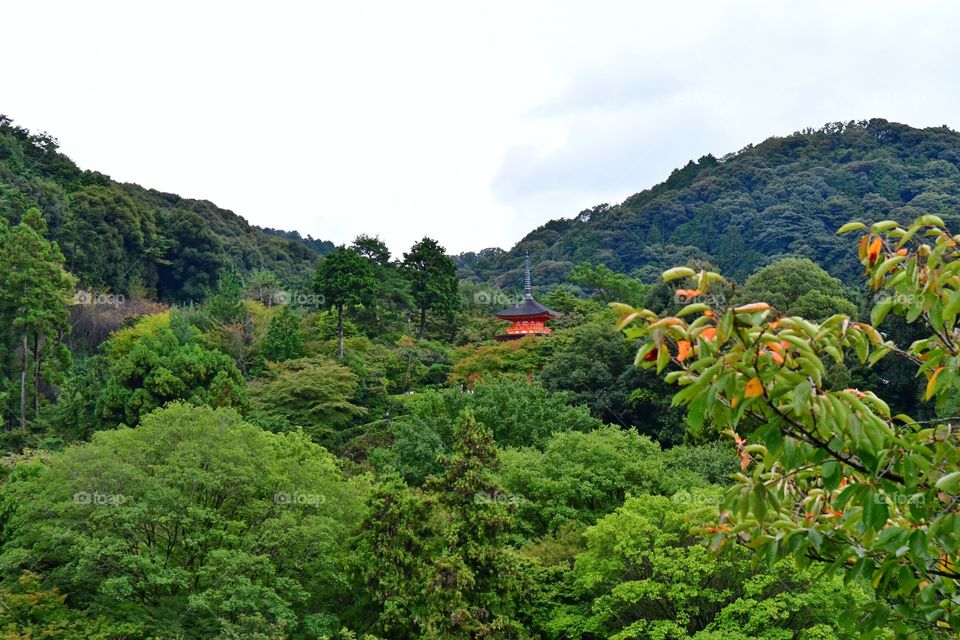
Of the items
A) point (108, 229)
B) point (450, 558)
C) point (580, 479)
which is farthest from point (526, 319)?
point (450, 558)

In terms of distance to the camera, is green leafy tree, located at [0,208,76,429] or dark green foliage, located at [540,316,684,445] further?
green leafy tree, located at [0,208,76,429]

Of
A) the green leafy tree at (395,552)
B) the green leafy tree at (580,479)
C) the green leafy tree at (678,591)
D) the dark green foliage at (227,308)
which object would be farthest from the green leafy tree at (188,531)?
the dark green foliage at (227,308)

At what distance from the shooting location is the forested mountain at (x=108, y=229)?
1511 inches

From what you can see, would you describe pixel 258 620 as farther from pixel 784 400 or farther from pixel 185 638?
pixel 784 400

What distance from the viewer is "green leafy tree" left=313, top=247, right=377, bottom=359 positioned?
98.7ft

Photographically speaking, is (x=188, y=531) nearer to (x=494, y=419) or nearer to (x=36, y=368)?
(x=494, y=419)

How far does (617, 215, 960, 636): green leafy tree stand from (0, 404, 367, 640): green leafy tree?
9630 mm

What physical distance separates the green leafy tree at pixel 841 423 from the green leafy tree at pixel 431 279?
31.4m

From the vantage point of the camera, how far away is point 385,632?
11.9m

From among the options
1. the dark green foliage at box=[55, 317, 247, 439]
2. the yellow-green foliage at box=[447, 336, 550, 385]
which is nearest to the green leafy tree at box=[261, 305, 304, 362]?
the yellow-green foliage at box=[447, 336, 550, 385]

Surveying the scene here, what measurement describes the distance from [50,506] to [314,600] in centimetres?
430

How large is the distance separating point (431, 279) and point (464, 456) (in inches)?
875

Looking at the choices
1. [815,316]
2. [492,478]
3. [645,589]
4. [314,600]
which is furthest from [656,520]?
[815,316]

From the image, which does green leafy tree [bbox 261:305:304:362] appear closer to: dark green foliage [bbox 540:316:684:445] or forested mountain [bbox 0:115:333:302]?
dark green foliage [bbox 540:316:684:445]
